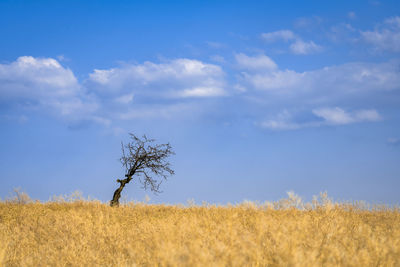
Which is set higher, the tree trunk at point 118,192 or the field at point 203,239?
the tree trunk at point 118,192

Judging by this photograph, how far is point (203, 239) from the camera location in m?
8.70

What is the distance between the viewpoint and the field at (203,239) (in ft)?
22.5

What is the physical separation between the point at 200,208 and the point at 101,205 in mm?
5449

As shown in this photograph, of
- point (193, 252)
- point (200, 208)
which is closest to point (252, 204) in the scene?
point (200, 208)

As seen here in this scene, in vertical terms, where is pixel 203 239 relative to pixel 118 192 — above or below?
below

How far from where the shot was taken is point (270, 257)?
7.37 m

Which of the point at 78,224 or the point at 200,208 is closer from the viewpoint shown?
the point at 78,224

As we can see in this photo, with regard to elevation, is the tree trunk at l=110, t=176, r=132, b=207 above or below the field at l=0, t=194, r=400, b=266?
above

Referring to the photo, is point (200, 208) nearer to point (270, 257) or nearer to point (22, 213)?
point (22, 213)

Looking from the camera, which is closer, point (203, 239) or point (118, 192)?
point (203, 239)

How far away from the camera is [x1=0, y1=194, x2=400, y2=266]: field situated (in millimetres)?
6871

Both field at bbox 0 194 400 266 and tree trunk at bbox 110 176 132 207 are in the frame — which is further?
tree trunk at bbox 110 176 132 207

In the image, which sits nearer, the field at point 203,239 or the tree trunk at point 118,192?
the field at point 203,239

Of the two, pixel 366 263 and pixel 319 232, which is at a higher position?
pixel 319 232
